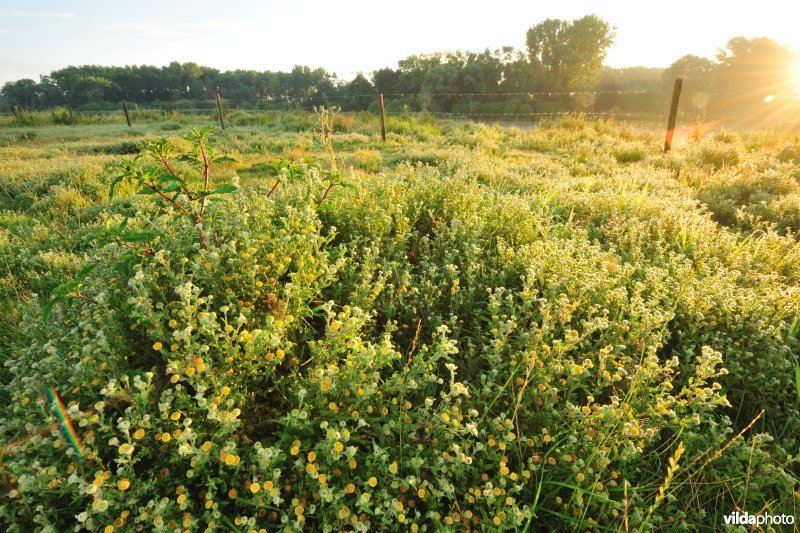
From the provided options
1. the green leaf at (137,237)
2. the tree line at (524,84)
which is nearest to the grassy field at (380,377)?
the green leaf at (137,237)

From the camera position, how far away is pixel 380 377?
2.58m

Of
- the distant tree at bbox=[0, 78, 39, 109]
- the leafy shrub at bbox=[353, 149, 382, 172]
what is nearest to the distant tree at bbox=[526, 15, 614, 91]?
the leafy shrub at bbox=[353, 149, 382, 172]

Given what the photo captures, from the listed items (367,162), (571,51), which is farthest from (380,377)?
→ (571,51)

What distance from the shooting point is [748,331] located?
303 centimetres

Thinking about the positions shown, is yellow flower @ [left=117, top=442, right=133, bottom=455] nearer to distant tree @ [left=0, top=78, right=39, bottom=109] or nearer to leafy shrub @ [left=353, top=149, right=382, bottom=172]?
leafy shrub @ [left=353, top=149, right=382, bottom=172]

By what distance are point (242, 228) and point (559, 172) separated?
7.47 meters

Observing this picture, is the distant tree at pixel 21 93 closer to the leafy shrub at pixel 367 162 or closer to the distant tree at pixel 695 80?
the leafy shrub at pixel 367 162

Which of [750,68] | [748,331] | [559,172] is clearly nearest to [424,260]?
[748,331]

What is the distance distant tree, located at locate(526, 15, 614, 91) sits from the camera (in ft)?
169

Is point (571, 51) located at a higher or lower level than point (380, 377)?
higher

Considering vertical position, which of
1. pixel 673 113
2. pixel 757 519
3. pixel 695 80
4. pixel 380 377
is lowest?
pixel 757 519

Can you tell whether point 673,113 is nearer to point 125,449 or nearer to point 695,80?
point 125,449

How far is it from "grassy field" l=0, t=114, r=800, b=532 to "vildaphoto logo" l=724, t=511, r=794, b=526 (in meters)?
0.05

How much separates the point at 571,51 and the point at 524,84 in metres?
8.49
